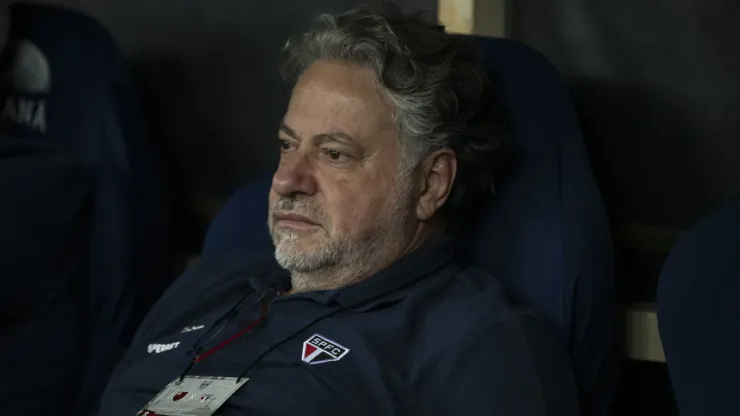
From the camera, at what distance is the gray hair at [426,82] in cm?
141

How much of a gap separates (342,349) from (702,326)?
46 centimetres

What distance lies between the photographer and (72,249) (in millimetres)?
1756

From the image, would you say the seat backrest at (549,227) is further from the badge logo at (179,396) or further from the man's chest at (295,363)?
the badge logo at (179,396)

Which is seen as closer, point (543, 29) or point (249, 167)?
point (543, 29)

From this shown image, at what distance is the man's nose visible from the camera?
138 cm

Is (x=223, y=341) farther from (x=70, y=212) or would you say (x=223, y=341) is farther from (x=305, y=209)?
(x=70, y=212)

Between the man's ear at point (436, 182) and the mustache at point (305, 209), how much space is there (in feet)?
0.51

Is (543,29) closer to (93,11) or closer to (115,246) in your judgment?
(115,246)

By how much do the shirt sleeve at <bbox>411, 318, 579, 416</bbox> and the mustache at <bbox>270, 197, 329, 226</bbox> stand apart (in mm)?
285

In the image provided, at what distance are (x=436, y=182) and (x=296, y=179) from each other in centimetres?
23

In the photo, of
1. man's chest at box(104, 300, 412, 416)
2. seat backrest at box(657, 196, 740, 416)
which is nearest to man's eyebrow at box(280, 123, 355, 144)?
man's chest at box(104, 300, 412, 416)

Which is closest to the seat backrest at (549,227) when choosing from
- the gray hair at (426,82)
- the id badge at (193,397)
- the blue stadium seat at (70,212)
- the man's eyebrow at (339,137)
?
the gray hair at (426,82)

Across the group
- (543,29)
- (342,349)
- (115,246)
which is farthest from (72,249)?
(543,29)

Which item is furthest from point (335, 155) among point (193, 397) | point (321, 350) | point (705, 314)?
point (705, 314)
